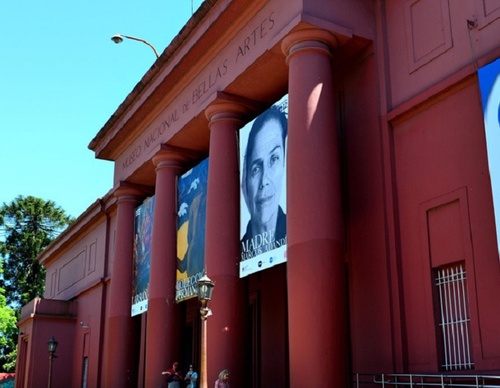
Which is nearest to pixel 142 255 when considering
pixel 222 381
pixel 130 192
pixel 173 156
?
pixel 130 192

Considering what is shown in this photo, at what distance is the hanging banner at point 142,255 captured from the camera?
21.4m

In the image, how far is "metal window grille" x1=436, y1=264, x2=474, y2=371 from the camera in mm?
11703

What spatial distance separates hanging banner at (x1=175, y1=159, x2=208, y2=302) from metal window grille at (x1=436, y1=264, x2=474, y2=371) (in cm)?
720

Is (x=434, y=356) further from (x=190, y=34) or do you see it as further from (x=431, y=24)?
(x=190, y=34)

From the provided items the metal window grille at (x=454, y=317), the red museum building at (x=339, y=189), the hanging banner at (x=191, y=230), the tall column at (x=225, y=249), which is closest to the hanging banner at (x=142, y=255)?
the red museum building at (x=339, y=189)

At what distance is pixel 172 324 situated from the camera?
19.0 metres

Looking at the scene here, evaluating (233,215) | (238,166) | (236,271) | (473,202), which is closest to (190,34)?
(238,166)

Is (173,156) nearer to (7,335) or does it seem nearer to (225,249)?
(225,249)

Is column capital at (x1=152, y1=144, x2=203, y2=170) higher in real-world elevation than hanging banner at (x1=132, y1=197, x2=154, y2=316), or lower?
higher

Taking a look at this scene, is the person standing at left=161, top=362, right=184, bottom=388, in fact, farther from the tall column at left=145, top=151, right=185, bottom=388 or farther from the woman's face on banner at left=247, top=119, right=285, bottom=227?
the woman's face on banner at left=247, top=119, right=285, bottom=227

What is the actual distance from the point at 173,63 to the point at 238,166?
12.8ft

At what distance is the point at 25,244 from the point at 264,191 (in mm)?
41642

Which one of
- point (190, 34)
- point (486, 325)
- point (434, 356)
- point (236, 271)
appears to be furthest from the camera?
point (190, 34)

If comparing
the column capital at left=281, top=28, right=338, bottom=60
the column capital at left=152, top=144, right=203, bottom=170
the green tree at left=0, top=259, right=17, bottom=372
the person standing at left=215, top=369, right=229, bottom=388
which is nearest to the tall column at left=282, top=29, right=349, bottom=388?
the column capital at left=281, top=28, right=338, bottom=60
